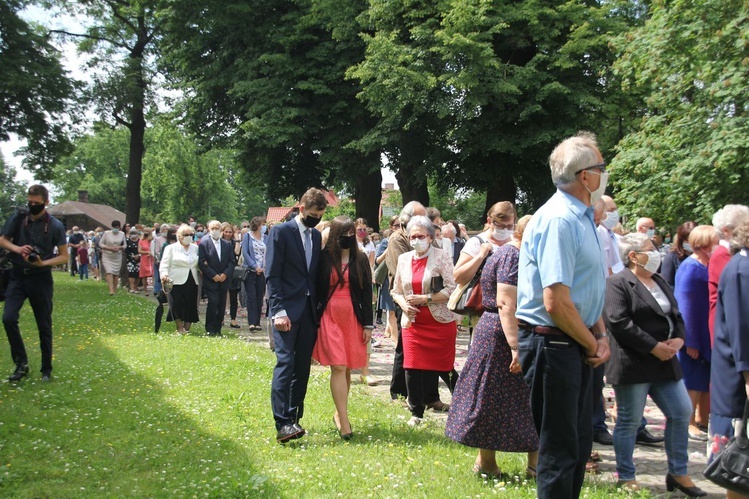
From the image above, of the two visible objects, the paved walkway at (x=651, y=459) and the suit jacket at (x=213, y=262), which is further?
the suit jacket at (x=213, y=262)

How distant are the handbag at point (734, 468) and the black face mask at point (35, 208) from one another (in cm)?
761

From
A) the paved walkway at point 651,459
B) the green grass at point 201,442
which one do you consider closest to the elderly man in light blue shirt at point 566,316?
the green grass at point 201,442

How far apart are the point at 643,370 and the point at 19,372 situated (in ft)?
23.3

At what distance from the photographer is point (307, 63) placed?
2552 centimetres

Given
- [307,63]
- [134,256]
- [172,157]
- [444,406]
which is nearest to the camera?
[444,406]

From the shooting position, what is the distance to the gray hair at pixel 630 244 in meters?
5.48

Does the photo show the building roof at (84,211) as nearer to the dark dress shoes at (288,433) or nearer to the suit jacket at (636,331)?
the dark dress shoes at (288,433)

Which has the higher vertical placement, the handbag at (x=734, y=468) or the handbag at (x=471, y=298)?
the handbag at (x=471, y=298)

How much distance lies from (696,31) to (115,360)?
15.6 m

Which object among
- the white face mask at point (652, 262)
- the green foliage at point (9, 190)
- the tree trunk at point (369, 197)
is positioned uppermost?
the green foliage at point (9, 190)

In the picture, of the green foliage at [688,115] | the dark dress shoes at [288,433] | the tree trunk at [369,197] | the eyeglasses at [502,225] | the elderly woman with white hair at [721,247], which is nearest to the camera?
the elderly woman with white hair at [721,247]

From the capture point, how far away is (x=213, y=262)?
13.5m

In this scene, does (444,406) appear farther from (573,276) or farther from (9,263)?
(9,263)

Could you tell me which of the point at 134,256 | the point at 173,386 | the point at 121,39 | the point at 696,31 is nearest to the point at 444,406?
the point at 173,386
